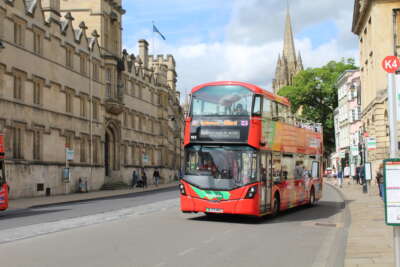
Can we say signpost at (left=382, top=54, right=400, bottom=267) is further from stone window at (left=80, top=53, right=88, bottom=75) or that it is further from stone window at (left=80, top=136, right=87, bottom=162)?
stone window at (left=80, top=53, right=88, bottom=75)

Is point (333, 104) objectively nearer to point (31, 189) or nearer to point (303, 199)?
point (31, 189)

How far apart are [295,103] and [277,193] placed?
219 feet

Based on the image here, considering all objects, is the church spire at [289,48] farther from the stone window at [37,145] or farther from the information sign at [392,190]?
the information sign at [392,190]

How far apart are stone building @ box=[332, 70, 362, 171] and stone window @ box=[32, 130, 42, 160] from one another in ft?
132

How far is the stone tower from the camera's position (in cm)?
15188

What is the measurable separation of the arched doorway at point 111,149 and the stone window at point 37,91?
14.0 metres

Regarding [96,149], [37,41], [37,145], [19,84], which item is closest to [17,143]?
[37,145]

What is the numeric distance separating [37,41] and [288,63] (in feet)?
385

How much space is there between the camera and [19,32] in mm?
38312

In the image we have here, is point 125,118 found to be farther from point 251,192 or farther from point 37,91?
point 251,192

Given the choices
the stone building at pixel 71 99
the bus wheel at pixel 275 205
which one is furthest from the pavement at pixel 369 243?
the stone building at pixel 71 99

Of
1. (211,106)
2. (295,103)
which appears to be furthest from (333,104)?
(211,106)

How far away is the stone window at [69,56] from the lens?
149 ft

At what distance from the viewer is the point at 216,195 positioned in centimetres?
1784
